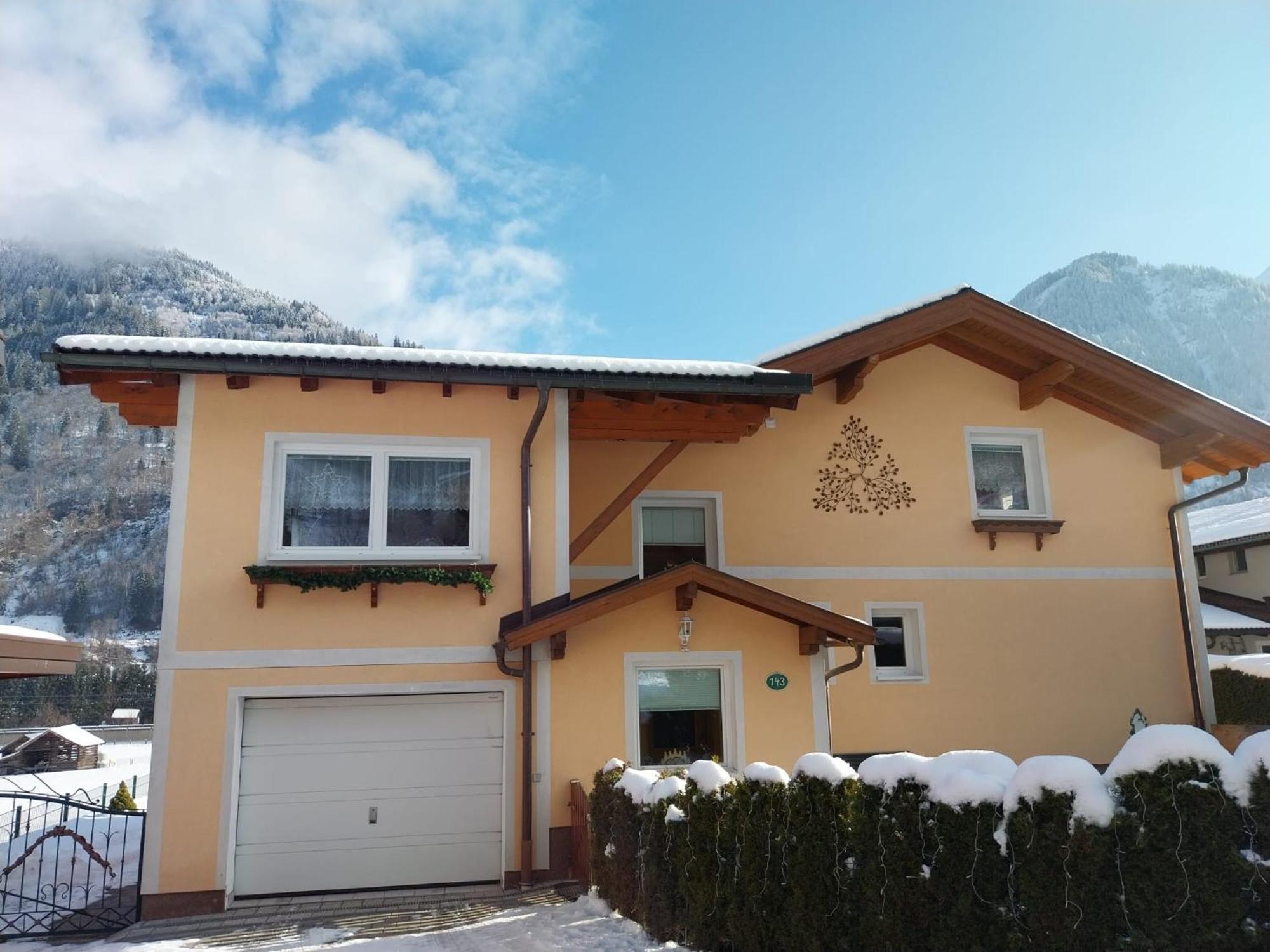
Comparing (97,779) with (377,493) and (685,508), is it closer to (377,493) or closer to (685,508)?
(685,508)

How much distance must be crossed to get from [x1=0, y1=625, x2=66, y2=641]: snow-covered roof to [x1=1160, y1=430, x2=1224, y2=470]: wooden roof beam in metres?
13.5

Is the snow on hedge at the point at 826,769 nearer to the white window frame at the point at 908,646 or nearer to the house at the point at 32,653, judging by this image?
the house at the point at 32,653

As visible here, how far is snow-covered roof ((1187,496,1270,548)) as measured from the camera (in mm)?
19641

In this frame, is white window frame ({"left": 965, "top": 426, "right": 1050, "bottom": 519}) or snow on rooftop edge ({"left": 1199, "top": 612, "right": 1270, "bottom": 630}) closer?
white window frame ({"left": 965, "top": 426, "right": 1050, "bottom": 519})

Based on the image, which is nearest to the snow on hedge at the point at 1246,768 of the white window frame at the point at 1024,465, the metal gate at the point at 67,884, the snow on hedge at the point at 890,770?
the snow on hedge at the point at 890,770

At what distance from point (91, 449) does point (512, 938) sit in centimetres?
13265

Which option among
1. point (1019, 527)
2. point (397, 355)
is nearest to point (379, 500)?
point (397, 355)

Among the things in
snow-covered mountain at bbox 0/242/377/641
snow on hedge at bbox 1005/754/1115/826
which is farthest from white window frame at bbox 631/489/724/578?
snow-covered mountain at bbox 0/242/377/641

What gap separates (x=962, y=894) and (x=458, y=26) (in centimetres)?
1155

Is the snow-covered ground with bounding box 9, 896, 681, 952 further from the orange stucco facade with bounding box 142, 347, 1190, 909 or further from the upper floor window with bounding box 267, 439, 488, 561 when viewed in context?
the upper floor window with bounding box 267, 439, 488, 561

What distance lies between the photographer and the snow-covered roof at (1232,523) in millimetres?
19641

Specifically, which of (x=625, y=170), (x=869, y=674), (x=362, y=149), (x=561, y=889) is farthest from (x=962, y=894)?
(x=362, y=149)

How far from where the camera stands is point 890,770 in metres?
5.17

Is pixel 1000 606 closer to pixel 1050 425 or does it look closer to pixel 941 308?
pixel 1050 425
